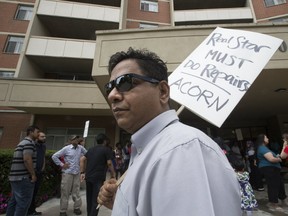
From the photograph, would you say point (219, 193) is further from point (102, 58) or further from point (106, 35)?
point (106, 35)

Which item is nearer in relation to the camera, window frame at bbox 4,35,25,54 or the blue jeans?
the blue jeans

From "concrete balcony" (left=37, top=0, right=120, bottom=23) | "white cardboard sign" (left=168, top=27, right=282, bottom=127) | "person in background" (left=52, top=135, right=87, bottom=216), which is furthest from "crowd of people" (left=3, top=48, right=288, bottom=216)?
"concrete balcony" (left=37, top=0, right=120, bottom=23)

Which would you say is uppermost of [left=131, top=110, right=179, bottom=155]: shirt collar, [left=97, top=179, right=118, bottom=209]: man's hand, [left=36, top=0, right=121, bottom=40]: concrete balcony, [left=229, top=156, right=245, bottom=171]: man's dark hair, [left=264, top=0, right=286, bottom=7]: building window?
[left=264, top=0, right=286, bottom=7]: building window

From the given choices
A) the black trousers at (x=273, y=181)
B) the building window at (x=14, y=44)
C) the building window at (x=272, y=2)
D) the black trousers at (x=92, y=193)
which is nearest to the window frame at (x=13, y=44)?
the building window at (x=14, y=44)

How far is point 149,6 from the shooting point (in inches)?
715

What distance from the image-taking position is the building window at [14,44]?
49.8 feet

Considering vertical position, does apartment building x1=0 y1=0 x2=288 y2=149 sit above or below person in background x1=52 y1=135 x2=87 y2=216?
above

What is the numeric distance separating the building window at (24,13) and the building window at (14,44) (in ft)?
6.00

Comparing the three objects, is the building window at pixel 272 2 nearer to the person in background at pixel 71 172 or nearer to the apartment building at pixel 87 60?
the apartment building at pixel 87 60

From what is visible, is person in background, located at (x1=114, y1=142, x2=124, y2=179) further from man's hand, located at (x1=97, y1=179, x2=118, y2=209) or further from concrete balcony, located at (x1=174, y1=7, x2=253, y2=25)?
concrete balcony, located at (x1=174, y1=7, x2=253, y2=25)

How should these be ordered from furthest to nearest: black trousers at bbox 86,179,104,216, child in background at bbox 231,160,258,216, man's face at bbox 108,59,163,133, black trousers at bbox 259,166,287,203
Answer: black trousers at bbox 259,166,287,203, black trousers at bbox 86,179,104,216, child in background at bbox 231,160,258,216, man's face at bbox 108,59,163,133

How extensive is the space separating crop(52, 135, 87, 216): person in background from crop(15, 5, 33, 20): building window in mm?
15023

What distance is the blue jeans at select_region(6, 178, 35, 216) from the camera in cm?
367

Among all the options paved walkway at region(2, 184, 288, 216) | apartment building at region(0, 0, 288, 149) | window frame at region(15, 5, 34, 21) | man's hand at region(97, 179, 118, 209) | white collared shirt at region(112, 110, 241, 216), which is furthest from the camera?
window frame at region(15, 5, 34, 21)
